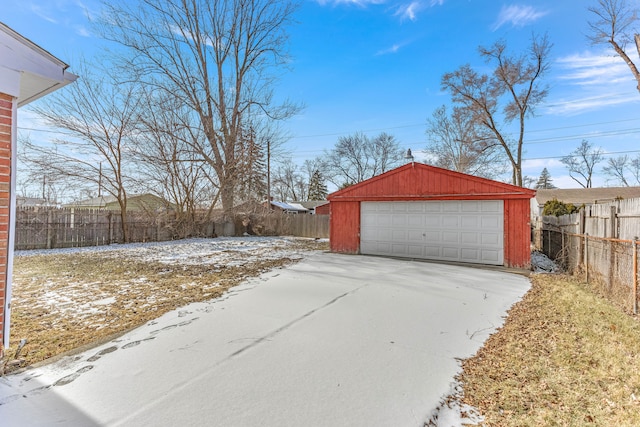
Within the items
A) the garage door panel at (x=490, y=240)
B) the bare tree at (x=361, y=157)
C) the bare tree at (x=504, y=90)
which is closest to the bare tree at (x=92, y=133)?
the garage door panel at (x=490, y=240)

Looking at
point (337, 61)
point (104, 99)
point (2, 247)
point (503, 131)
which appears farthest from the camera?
point (503, 131)

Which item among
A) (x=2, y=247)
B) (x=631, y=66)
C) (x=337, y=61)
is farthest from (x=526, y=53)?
(x=2, y=247)

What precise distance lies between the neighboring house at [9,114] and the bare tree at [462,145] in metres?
22.6

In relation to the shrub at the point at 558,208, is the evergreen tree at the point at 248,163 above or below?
above

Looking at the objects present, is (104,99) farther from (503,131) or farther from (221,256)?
(503,131)

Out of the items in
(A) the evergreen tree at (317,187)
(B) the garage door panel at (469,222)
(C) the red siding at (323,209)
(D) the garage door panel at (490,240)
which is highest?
(A) the evergreen tree at (317,187)

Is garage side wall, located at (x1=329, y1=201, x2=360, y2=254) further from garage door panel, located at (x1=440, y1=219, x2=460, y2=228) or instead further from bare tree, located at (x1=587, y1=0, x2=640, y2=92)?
bare tree, located at (x1=587, y1=0, x2=640, y2=92)

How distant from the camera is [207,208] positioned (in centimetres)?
1744

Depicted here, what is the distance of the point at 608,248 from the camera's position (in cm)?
545

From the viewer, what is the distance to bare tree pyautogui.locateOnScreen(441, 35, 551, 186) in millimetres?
18203

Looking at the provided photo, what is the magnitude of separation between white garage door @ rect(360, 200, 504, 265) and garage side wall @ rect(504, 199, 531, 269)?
5.5 inches

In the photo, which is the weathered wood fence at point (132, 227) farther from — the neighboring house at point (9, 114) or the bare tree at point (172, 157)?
the neighboring house at point (9, 114)

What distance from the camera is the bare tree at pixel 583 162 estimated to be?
35.0 m

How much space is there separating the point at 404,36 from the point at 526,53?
10068mm
